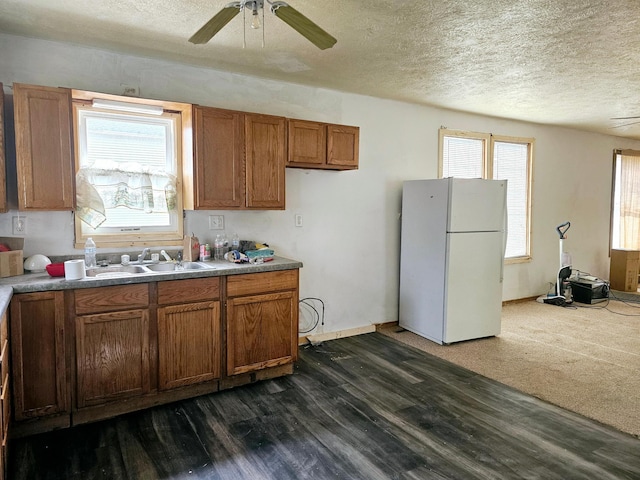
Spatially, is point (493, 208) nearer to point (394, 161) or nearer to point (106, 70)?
point (394, 161)

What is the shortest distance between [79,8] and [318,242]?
2.56 meters

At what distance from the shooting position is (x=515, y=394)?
9.78 feet

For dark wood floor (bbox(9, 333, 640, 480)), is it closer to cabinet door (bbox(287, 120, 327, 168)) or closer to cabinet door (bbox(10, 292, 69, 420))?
cabinet door (bbox(10, 292, 69, 420))

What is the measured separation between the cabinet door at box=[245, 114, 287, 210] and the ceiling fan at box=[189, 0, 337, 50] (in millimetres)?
1190

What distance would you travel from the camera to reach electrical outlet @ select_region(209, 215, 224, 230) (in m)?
3.45

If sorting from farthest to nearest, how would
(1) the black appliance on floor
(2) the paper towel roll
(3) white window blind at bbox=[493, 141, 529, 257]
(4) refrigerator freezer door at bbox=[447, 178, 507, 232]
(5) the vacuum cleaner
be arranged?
(1) the black appliance on floor, (5) the vacuum cleaner, (3) white window blind at bbox=[493, 141, 529, 257], (4) refrigerator freezer door at bbox=[447, 178, 507, 232], (2) the paper towel roll

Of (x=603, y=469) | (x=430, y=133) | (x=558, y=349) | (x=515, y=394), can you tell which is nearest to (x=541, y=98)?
(x=430, y=133)

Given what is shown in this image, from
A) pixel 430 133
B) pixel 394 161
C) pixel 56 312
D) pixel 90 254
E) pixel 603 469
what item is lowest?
pixel 603 469

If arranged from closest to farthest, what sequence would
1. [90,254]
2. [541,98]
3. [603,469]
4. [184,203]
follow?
1. [603,469]
2. [90,254]
3. [184,203]
4. [541,98]

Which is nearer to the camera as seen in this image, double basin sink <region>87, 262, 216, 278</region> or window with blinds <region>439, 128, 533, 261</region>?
double basin sink <region>87, 262, 216, 278</region>

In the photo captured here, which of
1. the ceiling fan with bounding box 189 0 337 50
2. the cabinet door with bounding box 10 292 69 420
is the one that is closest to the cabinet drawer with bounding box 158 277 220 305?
the cabinet door with bounding box 10 292 69 420

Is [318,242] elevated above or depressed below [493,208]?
below

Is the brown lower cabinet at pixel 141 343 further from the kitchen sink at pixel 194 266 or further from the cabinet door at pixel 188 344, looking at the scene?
the kitchen sink at pixel 194 266

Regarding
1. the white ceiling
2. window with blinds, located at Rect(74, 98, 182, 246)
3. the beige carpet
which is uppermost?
the white ceiling
